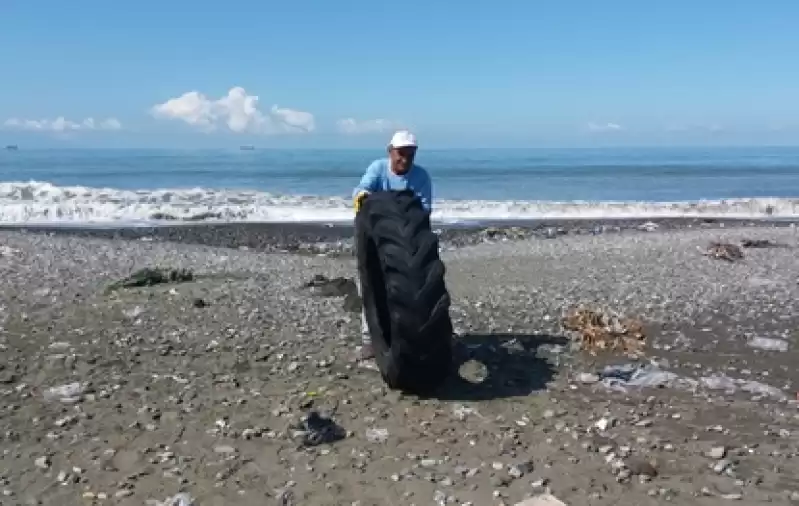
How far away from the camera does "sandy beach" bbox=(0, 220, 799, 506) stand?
529 centimetres

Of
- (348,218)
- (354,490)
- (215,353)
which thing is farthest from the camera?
(348,218)

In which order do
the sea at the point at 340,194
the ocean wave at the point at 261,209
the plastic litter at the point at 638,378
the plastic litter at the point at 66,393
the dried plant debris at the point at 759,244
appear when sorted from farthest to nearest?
the sea at the point at 340,194 < the ocean wave at the point at 261,209 < the dried plant debris at the point at 759,244 < the plastic litter at the point at 638,378 < the plastic litter at the point at 66,393

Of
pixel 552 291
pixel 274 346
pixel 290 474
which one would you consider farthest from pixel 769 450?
pixel 552 291

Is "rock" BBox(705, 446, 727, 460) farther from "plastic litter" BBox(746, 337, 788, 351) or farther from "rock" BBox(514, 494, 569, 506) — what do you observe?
"plastic litter" BBox(746, 337, 788, 351)

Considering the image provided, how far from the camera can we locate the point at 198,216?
1141 inches

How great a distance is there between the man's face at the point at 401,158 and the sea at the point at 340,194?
800 inches

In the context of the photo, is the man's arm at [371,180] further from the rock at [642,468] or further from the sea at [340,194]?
the sea at [340,194]

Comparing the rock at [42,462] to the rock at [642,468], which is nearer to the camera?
the rock at [642,468]

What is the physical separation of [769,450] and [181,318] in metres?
6.74

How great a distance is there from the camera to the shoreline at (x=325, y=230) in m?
20.8

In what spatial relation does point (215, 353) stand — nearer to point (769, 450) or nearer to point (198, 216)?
point (769, 450)

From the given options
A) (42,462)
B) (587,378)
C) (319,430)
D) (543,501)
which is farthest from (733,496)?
(42,462)

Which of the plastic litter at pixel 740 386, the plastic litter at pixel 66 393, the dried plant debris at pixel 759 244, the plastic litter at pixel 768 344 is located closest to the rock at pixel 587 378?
the plastic litter at pixel 740 386

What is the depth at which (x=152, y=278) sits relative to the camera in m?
12.3
